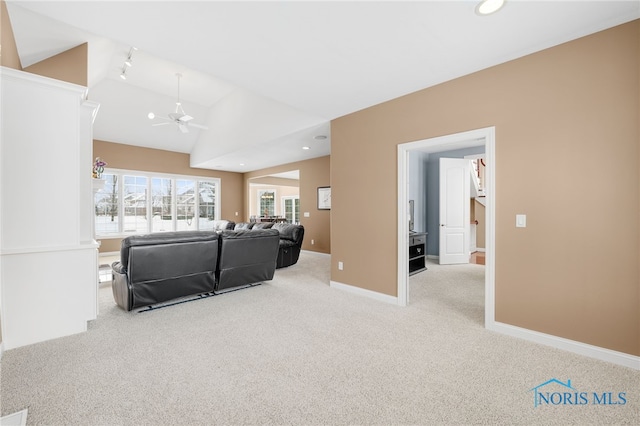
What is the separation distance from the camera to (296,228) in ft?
19.6

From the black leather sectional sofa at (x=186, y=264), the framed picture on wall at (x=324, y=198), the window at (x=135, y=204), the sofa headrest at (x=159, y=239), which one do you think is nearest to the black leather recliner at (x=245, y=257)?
the black leather sectional sofa at (x=186, y=264)

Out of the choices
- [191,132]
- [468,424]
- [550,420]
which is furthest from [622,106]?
[191,132]

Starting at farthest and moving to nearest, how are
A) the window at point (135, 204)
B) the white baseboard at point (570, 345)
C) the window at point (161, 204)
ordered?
the window at point (161, 204), the window at point (135, 204), the white baseboard at point (570, 345)

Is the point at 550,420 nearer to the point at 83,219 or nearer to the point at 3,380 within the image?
the point at 3,380

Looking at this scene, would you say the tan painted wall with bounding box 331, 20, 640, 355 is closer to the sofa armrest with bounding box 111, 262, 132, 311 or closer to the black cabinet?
the black cabinet

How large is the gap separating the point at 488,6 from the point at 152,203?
353 inches

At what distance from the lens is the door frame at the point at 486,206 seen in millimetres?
2713

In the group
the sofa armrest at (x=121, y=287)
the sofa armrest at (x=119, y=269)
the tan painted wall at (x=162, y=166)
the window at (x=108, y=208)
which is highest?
the tan painted wall at (x=162, y=166)

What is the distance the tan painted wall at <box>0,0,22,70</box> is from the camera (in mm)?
2259

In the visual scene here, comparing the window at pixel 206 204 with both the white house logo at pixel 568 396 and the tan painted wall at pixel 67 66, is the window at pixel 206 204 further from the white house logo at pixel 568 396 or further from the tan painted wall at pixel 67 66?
the white house logo at pixel 568 396

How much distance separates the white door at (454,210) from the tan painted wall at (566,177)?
3.38 m

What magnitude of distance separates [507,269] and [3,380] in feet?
13.5

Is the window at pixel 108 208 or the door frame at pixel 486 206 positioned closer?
the door frame at pixel 486 206

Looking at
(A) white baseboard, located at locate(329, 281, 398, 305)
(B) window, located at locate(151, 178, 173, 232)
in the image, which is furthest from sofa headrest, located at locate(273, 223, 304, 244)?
(B) window, located at locate(151, 178, 173, 232)
